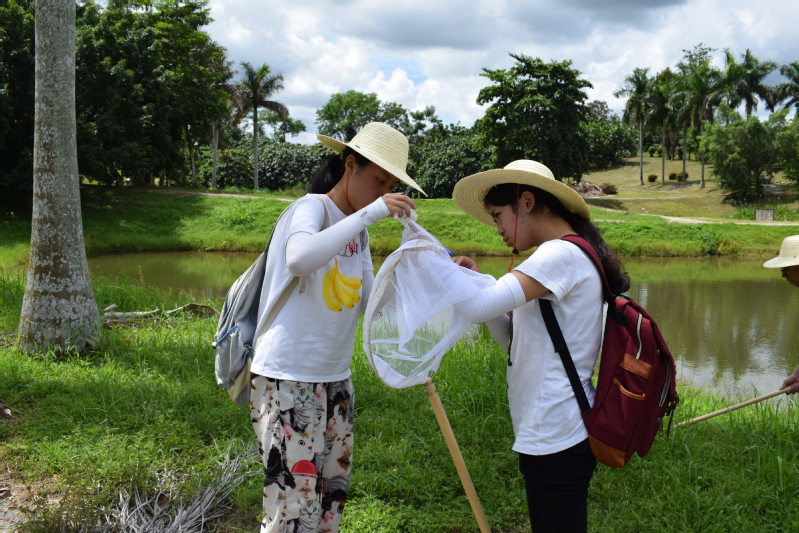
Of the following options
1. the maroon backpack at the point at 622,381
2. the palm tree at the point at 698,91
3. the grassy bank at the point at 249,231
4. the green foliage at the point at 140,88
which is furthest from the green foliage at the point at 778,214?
the maroon backpack at the point at 622,381

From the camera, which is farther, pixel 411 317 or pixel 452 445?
pixel 452 445

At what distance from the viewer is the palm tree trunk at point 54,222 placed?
4504 millimetres

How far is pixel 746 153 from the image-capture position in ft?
93.0

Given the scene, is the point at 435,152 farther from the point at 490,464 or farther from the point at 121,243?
the point at 490,464

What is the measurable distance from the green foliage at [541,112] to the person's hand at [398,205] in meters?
25.5

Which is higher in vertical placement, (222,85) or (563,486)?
(222,85)

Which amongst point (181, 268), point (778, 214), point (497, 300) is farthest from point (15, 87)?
point (778, 214)

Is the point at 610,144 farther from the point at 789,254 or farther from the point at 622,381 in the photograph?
the point at 622,381

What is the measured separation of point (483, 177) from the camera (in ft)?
5.82

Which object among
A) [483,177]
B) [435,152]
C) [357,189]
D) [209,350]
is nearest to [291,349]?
[357,189]

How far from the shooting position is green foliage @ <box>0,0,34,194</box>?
57.0 feet

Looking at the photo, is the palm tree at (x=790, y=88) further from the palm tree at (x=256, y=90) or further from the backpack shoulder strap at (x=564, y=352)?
the backpack shoulder strap at (x=564, y=352)

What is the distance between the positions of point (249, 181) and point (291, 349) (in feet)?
113

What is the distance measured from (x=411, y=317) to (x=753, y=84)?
45113mm
